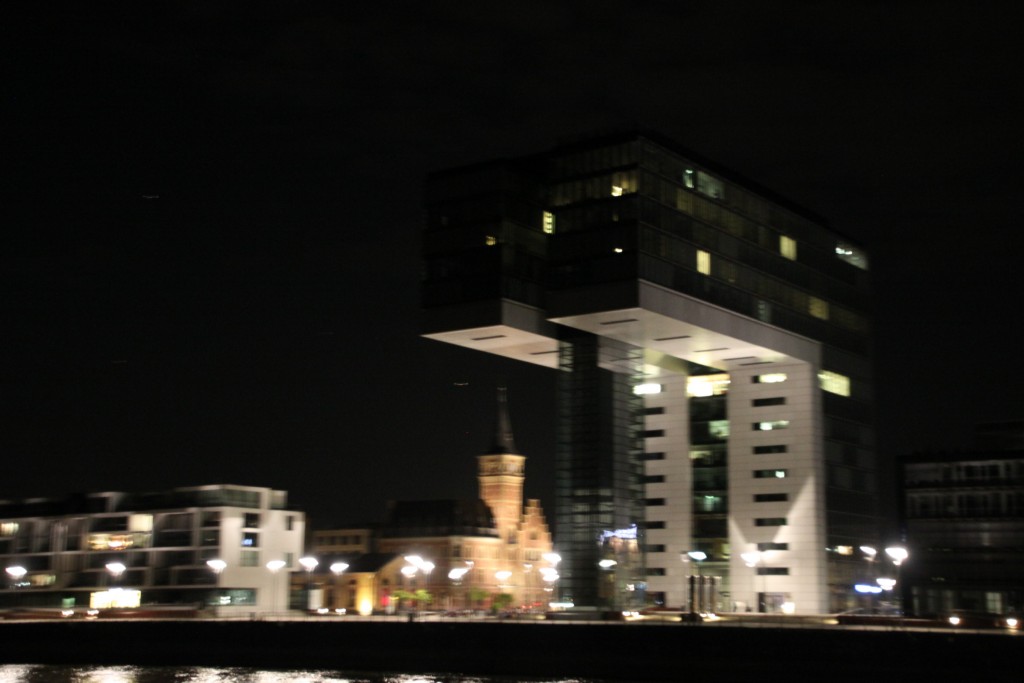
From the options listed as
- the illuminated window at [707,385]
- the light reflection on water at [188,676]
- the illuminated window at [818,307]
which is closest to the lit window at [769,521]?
the illuminated window at [707,385]

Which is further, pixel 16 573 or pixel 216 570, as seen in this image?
pixel 16 573

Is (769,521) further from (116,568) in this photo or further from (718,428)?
(116,568)

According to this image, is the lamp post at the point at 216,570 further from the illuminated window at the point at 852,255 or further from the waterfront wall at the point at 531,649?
the illuminated window at the point at 852,255

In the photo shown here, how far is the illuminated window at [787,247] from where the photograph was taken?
124 meters

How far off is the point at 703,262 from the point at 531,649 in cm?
3999

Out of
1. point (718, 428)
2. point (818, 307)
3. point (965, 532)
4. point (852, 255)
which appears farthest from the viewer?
point (965, 532)

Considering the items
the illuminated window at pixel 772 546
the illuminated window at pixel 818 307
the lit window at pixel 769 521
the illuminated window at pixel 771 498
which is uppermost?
the illuminated window at pixel 818 307

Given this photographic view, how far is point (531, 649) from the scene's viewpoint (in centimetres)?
8581

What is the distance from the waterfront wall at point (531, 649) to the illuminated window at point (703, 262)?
123ft

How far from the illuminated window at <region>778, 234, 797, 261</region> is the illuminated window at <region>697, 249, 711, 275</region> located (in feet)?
43.8

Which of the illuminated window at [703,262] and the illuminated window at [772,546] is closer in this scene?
the illuminated window at [703,262]

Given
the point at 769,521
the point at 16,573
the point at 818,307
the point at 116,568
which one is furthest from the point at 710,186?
the point at 16,573

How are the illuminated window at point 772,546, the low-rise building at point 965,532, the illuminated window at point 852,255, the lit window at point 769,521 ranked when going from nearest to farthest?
the illuminated window at point 772,546
the lit window at point 769,521
the illuminated window at point 852,255
the low-rise building at point 965,532

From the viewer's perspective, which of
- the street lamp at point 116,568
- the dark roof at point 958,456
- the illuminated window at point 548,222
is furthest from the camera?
the dark roof at point 958,456
